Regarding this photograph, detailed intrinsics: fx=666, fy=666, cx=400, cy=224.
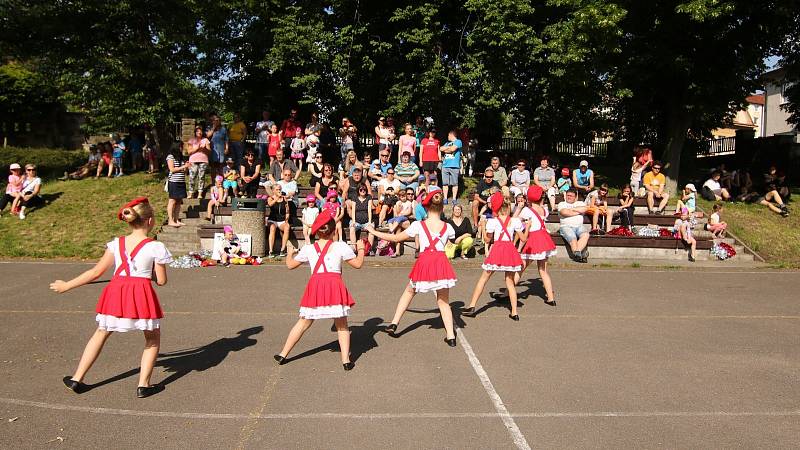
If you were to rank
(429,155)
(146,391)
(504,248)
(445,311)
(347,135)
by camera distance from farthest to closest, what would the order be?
(347,135) < (429,155) < (504,248) < (445,311) < (146,391)

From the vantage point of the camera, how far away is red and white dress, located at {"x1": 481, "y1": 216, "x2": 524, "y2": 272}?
9.44 m

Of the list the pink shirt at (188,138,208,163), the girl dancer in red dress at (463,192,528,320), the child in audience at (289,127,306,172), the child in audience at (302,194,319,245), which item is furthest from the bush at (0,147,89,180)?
the girl dancer in red dress at (463,192,528,320)

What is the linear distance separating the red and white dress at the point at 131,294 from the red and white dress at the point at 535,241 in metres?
5.73

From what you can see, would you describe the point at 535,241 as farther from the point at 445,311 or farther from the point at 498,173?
the point at 498,173

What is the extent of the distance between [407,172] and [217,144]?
5.82m

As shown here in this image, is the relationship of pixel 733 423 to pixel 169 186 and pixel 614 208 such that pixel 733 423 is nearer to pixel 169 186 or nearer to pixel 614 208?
pixel 614 208

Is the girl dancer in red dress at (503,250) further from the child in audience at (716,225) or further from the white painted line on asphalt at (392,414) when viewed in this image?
the child in audience at (716,225)

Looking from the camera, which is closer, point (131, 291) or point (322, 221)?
point (131, 291)

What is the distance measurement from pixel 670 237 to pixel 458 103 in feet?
28.2

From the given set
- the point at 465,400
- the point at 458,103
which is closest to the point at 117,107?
the point at 458,103

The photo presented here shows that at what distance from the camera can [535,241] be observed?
33.6 ft

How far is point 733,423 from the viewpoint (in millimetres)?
5801

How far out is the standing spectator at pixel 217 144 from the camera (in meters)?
19.2

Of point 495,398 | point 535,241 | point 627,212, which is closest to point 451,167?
point 627,212
